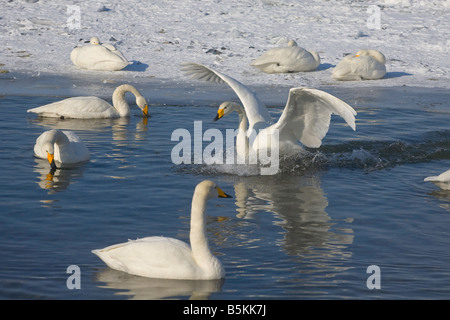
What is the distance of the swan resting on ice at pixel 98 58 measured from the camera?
51.4ft

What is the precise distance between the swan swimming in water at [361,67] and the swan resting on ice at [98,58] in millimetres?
4358

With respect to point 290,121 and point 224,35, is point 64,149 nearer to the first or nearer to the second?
point 290,121

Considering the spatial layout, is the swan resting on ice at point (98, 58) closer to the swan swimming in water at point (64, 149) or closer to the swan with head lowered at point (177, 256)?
the swan swimming in water at point (64, 149)

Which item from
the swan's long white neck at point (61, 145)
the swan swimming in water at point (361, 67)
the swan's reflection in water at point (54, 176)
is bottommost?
the swan's reflection in water at point (54, 176)

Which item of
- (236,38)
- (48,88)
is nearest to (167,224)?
(48,88)

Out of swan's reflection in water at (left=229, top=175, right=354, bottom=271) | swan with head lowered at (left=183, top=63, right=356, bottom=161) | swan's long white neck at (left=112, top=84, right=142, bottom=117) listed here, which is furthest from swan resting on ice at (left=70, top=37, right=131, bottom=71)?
swan's reflection in water at (left=229, top=175, right=354, bottom=271)


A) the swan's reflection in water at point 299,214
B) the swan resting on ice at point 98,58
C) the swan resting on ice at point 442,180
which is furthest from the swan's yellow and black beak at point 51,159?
the swan resting on ice at point 98,58

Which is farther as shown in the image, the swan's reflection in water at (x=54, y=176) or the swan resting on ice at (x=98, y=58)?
→ the swan resting on ice at (x=98, y=58)

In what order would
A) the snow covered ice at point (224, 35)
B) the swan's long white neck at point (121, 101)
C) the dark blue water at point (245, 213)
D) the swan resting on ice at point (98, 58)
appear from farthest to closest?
1. the snow covered ice at point (224, 35)
2. the swan resting on ice at point (98, 58)
3. the swan's long white neck at point (121, 101)
4. the dark blue water at point (245, 213)

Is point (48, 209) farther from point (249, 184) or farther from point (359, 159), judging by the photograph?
point (359, 159)

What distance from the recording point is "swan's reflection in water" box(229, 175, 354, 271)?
6.94 m
